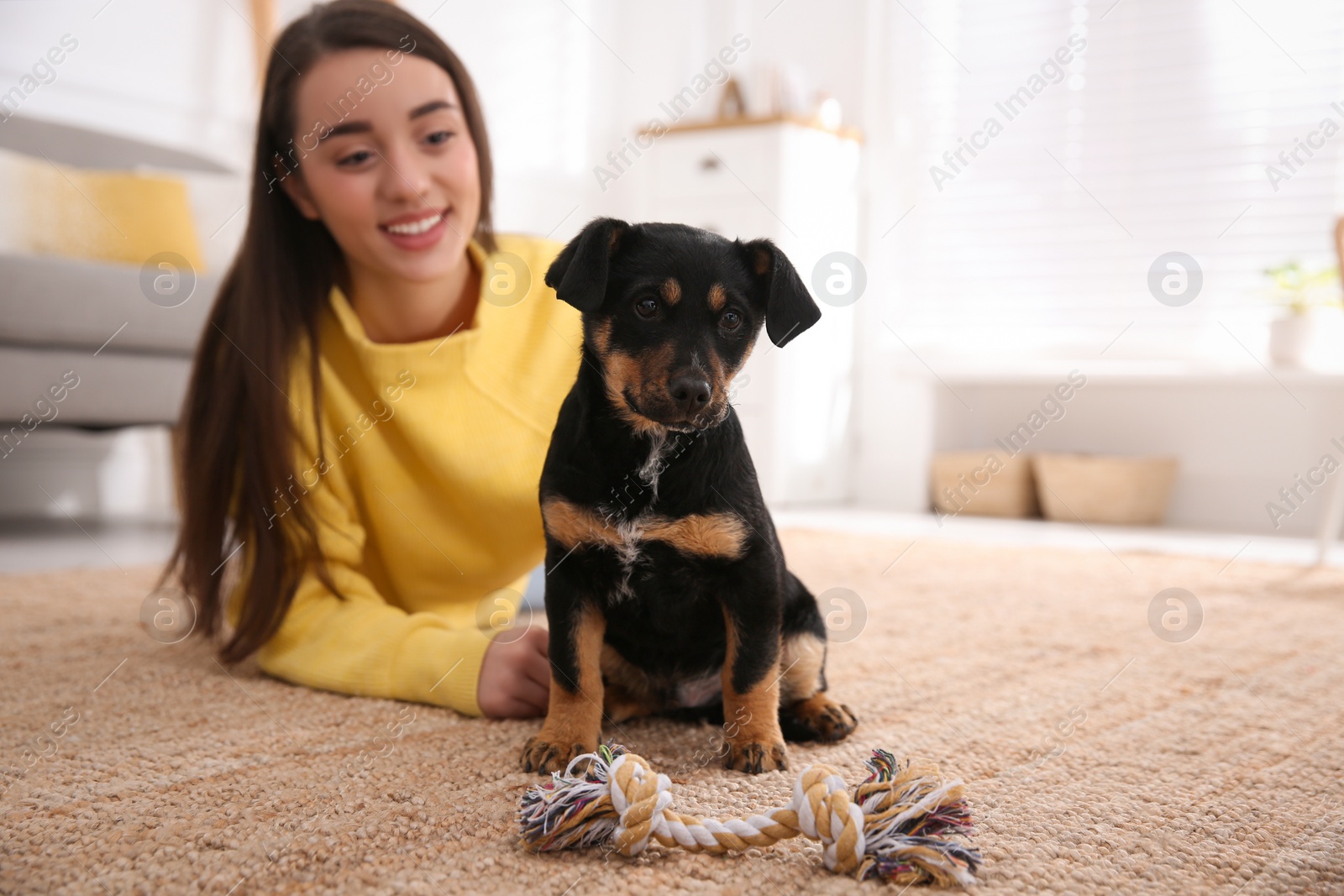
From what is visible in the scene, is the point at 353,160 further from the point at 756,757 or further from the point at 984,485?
the point at 984,485

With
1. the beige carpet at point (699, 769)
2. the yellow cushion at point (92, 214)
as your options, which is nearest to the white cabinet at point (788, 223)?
the yellow cushion at point (92, 214)

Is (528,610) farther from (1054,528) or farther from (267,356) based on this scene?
(1054,528)

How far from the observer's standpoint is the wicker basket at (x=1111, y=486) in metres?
4.62

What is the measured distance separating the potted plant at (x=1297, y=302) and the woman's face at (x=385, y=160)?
3.62m

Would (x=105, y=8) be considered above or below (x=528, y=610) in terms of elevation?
above

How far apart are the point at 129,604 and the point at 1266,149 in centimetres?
495

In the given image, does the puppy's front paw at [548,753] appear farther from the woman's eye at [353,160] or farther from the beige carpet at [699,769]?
the woman's eye at [353,160]

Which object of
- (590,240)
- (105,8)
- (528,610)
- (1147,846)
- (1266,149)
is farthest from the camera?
(1266,149)

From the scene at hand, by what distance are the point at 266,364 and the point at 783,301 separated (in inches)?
38.0

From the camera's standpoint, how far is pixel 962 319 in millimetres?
5422

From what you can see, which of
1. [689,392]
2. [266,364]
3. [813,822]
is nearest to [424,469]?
[266,364]

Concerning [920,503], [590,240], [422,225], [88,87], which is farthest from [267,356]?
[920,503]

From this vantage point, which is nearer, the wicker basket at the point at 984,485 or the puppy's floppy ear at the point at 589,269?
the puppy's floppy ear at the point at 589,269

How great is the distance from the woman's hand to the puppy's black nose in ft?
1.63
